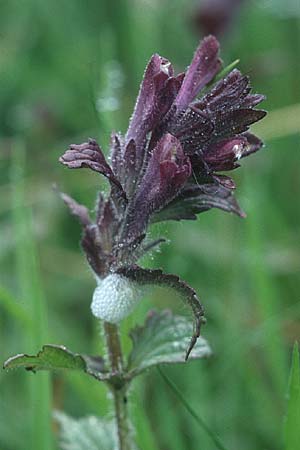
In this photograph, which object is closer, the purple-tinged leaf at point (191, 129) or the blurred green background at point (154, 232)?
the purple-tinged leaf at point (191, 129)

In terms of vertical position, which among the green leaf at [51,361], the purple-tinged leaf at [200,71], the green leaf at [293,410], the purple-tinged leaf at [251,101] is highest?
the purple-tinged leaf at [200,71]

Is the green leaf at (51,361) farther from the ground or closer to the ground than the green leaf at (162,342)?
closer to the ground

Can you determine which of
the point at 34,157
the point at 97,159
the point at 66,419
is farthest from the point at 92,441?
the point at 34,157

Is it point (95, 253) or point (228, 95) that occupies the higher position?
point (228, 95)

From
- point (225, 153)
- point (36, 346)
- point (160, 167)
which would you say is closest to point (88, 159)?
point (160, 167)

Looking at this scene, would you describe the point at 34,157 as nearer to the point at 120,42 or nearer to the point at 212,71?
the point at 120,42

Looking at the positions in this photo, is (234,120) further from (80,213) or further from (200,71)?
(80,213)

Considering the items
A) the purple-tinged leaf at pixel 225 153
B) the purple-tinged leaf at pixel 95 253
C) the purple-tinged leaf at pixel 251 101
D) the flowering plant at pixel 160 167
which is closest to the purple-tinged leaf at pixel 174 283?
the flowering plant at pixel 160 167

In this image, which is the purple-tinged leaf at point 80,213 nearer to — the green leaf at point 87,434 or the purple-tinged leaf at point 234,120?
the purple-tinged leaf at point 234,120
